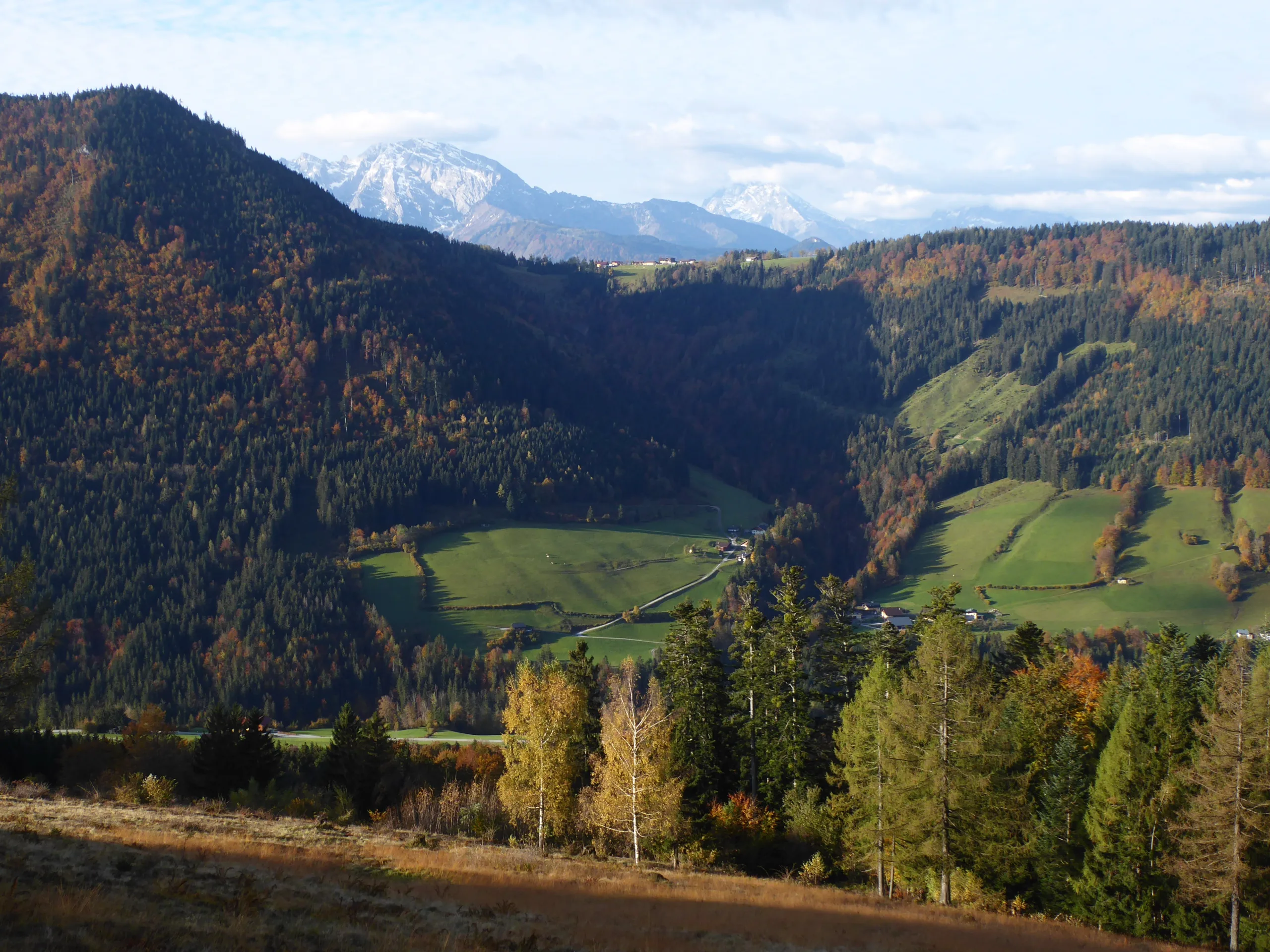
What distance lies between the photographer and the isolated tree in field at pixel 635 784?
5138 cm

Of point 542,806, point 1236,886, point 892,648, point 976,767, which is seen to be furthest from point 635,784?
point 1236,886

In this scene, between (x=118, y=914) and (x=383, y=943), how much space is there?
5.57 meters

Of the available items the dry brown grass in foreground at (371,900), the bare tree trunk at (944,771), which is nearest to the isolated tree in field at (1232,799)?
the dry brown grass in foreground at (371,900)

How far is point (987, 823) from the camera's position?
153 feet

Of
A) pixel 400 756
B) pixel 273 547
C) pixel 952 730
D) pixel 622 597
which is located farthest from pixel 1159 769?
pixel 273 547

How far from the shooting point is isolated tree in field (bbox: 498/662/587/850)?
54.5 metres

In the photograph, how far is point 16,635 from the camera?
174 ft

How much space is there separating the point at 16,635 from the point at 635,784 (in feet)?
117

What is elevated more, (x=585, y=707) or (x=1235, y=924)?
(x=585, y=707)

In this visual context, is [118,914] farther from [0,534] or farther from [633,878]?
[0,534]

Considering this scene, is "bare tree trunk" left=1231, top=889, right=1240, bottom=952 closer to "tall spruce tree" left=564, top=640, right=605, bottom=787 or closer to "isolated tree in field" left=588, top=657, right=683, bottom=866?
"isolated tree in field" left=588, top=657, right=683, bottom=866

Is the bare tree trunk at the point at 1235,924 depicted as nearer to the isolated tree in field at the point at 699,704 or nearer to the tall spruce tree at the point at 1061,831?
the tall spruce tree at the point at 1061,831

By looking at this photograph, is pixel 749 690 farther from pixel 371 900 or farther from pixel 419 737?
pixel 419 737

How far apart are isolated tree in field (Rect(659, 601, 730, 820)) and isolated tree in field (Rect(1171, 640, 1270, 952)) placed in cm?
2838
